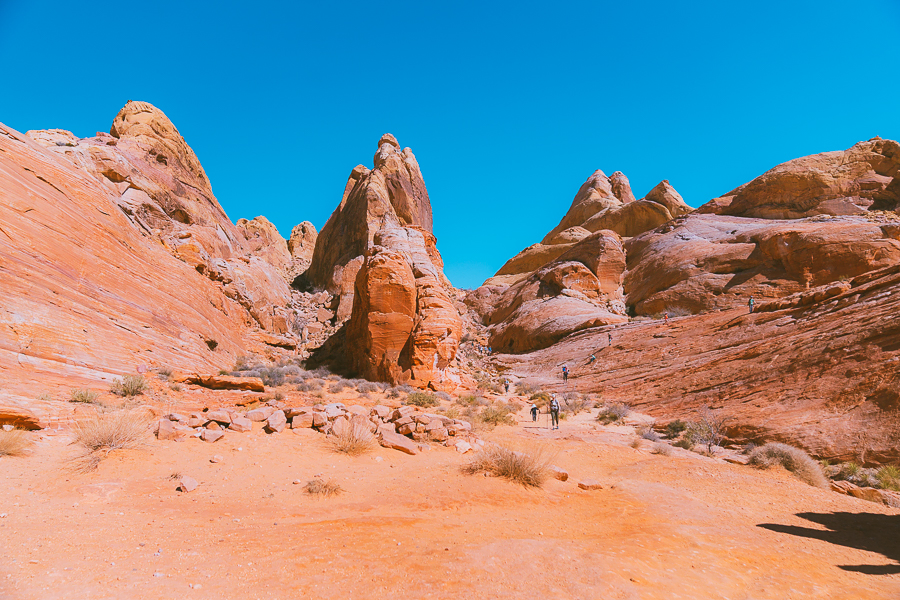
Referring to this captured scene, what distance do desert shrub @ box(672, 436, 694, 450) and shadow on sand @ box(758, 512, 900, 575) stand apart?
4501 mm

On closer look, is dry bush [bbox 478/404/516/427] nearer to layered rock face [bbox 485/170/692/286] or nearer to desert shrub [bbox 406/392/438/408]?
desert shrub [bbox 406/392/438/408]

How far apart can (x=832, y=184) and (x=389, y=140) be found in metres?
45.2

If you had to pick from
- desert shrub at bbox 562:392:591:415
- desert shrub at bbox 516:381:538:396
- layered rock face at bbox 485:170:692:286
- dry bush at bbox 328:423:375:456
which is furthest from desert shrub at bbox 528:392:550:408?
layered rock face at bbox 485:170:692:286

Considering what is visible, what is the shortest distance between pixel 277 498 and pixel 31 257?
461 inches

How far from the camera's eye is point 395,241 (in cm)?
2342

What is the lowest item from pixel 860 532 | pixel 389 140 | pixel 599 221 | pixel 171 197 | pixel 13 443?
pixel 860 532

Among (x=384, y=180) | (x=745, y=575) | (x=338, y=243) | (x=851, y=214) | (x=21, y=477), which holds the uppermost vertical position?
(x=384, y=180)

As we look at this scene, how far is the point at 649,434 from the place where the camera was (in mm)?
11953

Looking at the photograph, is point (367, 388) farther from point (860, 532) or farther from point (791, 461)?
point (860, 532)

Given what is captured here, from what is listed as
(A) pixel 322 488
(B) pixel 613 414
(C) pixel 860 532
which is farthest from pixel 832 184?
(A) pixel 322 488

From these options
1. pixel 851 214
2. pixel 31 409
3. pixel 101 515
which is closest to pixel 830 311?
pixel 101 515

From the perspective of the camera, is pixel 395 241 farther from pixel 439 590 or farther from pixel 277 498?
pixel 439 590

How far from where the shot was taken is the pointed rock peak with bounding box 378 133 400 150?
153ft

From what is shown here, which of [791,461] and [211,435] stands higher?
[211,435]
